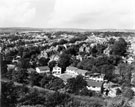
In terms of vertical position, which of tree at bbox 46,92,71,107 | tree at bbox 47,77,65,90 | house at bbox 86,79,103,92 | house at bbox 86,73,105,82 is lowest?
house at bbox 86,79,103,92

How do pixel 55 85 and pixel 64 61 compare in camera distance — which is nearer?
pixel 55 85

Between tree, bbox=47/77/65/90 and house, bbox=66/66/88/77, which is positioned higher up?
tree, bbox=47/77/65/90

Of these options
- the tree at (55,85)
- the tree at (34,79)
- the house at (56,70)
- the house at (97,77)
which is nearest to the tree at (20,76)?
the tree at (34,79)

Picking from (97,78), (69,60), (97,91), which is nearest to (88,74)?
(97,78)

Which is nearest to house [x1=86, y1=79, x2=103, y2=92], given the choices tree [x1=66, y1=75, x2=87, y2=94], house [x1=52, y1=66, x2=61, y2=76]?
tree [x1=66, y1=75, x2=87, y2=94]

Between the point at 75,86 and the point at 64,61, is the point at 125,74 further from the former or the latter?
the point at 64,61

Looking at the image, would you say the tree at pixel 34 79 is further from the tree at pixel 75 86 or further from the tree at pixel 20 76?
the tree at pixel 75 86

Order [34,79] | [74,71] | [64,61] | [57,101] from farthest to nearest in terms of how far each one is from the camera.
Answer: [64,61], [74,71], [34,79], [57,101]

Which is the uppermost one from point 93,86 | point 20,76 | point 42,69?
point 20,76

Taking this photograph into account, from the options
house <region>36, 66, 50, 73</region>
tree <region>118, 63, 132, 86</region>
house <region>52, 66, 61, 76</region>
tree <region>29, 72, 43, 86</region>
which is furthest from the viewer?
house <region>52, 66, 61, 76</region>

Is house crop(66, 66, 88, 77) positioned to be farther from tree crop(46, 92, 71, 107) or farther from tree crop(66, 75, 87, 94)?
tree crop(46, 92, 71, 107)

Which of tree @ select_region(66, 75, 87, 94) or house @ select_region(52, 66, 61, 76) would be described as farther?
house @ select_region(52, 66, 61, 76)

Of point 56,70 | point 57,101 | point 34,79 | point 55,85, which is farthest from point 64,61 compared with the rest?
point 57,101
